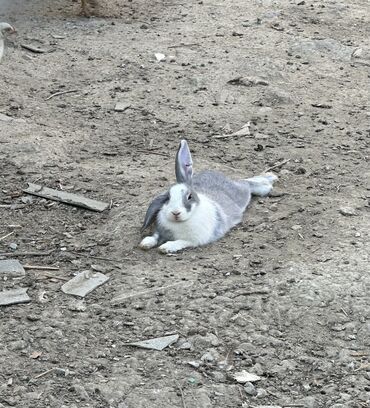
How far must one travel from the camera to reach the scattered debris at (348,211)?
5.84 metres

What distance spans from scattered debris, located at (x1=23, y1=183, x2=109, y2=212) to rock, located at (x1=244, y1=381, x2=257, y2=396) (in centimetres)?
207

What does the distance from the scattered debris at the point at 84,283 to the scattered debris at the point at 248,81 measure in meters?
3.45

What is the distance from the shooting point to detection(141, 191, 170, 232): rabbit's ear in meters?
5.60

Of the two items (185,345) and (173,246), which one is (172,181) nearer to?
(173,246)

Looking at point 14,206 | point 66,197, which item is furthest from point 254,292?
point 14,206

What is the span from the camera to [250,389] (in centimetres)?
419

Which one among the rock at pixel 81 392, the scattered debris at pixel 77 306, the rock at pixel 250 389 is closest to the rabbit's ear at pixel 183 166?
the scattered debris at pixel 77 306

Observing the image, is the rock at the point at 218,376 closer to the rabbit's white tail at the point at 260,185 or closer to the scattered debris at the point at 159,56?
the rabbit's white tail at the point at 260,185

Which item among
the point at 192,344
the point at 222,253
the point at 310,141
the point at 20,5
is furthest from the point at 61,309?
the point at 20,5

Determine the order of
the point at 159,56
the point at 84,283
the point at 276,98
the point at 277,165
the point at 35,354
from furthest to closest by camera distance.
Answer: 1. the point at 159,56
2. the point at 276,98
3. the point at 277,165
4. the point at 84,283
5. the point at 35,354

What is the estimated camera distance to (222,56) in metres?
8.70

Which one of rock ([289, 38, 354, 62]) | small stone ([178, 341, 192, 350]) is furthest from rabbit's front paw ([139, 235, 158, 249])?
rock ([289, 38, 354, 62])

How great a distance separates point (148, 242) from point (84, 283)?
57cm

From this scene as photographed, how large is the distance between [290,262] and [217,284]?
48cm
